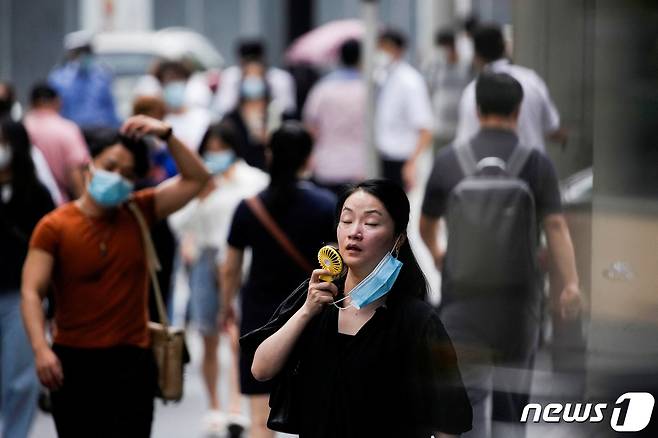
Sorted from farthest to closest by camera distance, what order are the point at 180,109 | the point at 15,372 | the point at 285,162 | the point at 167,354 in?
1. the point at 180,109
2. the point at 15,372
3. the point at 285,162
4. the point at 167,354

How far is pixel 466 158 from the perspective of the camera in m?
7.16

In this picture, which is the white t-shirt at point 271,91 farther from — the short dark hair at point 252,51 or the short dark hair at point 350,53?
the short dark hair at point 350,53

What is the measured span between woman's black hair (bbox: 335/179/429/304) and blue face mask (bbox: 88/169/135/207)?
1.87m

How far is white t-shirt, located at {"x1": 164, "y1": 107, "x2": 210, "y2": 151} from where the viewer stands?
12.3m

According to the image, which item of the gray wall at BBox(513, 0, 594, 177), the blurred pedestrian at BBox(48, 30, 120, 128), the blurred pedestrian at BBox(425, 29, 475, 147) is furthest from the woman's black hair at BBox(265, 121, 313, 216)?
the blurred pedestrian at BBox(48, 30, 120, 128)

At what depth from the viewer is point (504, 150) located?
709 centimetres

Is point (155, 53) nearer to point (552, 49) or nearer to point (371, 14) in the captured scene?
point (371, 14)

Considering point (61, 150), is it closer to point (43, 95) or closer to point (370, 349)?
point (43, 95)

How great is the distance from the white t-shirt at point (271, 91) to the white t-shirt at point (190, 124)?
118 cm

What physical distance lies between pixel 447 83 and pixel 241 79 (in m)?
1.60

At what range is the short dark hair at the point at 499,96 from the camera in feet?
23.4

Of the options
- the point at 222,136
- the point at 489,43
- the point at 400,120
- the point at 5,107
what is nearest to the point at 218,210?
the point at 222,136

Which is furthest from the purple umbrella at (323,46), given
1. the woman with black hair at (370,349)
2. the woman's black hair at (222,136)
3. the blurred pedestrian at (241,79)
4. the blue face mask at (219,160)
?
the woman with black hair at (370,349)

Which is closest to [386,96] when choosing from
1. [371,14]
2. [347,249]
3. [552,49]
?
[371,14]
